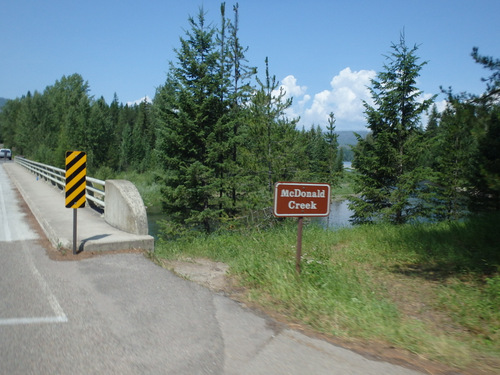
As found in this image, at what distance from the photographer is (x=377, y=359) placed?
3.41m

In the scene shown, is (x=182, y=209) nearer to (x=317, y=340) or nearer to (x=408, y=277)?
(x=408, y=277)

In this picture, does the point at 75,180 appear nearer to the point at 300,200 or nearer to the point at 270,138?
the point at 300,200

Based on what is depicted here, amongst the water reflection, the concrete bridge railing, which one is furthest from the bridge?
the water reflection

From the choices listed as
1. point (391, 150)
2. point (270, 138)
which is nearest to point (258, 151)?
point (270, 138)

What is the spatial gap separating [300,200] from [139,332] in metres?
2.87

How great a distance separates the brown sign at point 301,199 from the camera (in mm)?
5562

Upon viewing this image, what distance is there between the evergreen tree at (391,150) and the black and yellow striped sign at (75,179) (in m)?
14.2

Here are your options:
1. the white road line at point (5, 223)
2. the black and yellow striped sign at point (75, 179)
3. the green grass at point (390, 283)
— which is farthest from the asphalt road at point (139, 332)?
the white road line at point (5, 223)

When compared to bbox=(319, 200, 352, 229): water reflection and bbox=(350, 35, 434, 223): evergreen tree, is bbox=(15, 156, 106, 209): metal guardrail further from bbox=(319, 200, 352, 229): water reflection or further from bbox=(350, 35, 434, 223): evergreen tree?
bbox=(350, 35, 434, 223): evergreen tree

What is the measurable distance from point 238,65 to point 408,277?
20.6m

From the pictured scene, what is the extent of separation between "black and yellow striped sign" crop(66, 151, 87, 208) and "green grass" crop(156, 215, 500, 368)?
6.02 feet

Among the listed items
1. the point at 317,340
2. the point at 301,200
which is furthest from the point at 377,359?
the point at 301,200

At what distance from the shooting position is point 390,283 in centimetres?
623

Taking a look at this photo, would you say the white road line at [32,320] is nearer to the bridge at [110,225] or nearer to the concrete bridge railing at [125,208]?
the bridge at [110,225]
